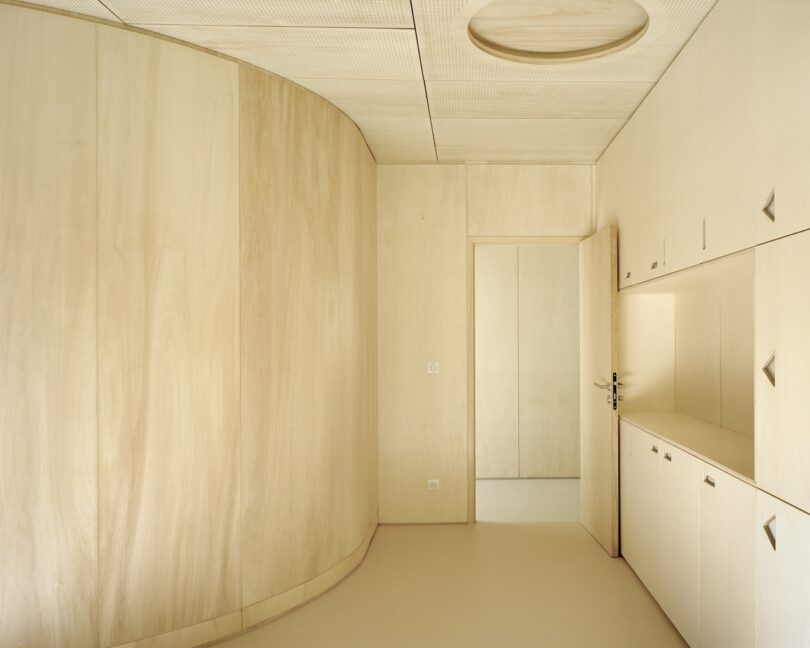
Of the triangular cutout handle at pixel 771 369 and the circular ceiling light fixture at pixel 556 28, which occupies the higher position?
the circular ceiling light fixture at pixel 556 28

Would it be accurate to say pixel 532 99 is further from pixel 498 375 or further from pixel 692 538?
pixel 498 375

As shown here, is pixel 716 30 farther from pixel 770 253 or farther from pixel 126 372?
pixel 126 372

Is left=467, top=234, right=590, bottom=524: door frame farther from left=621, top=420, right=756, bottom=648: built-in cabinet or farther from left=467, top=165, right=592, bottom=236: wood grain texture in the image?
left=621, top=420, right=756, bottom=648: built-in cabinet

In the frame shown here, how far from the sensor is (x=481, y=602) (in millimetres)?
2973

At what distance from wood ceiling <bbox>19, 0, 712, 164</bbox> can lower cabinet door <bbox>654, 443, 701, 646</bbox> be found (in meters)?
1.76

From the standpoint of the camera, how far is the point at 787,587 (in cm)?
167

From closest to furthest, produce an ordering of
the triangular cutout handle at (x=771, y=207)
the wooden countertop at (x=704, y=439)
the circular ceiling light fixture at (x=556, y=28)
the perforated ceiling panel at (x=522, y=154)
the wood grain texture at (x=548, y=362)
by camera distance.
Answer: the triangular cutout handle at (x=771, y=207) → the wooden countertop at (x=704, y=439) → the circular ceiling light fixture at (x=556, y=28) → the perforated ceiling panel at (x=522, y=154) → the wood grain texture at (x=548, y=362)

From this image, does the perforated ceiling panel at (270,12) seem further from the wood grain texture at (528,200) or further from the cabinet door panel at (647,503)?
the cabinet door panel at (647,503)

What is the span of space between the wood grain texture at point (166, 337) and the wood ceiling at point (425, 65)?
26 centimetres

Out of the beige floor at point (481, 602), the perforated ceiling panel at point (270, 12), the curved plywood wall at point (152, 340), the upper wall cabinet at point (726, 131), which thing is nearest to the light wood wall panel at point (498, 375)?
the beige floor at point (481, 602)

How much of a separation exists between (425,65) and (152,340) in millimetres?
1718

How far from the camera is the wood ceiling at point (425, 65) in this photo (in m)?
2.23

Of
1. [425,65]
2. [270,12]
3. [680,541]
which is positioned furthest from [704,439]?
[270,12]

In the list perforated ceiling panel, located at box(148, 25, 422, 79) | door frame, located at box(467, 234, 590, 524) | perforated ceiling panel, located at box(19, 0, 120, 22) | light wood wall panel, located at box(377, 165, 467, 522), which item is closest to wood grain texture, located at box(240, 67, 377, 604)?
perforated ceiling panel, located at box(148, 25, 422, 79)
